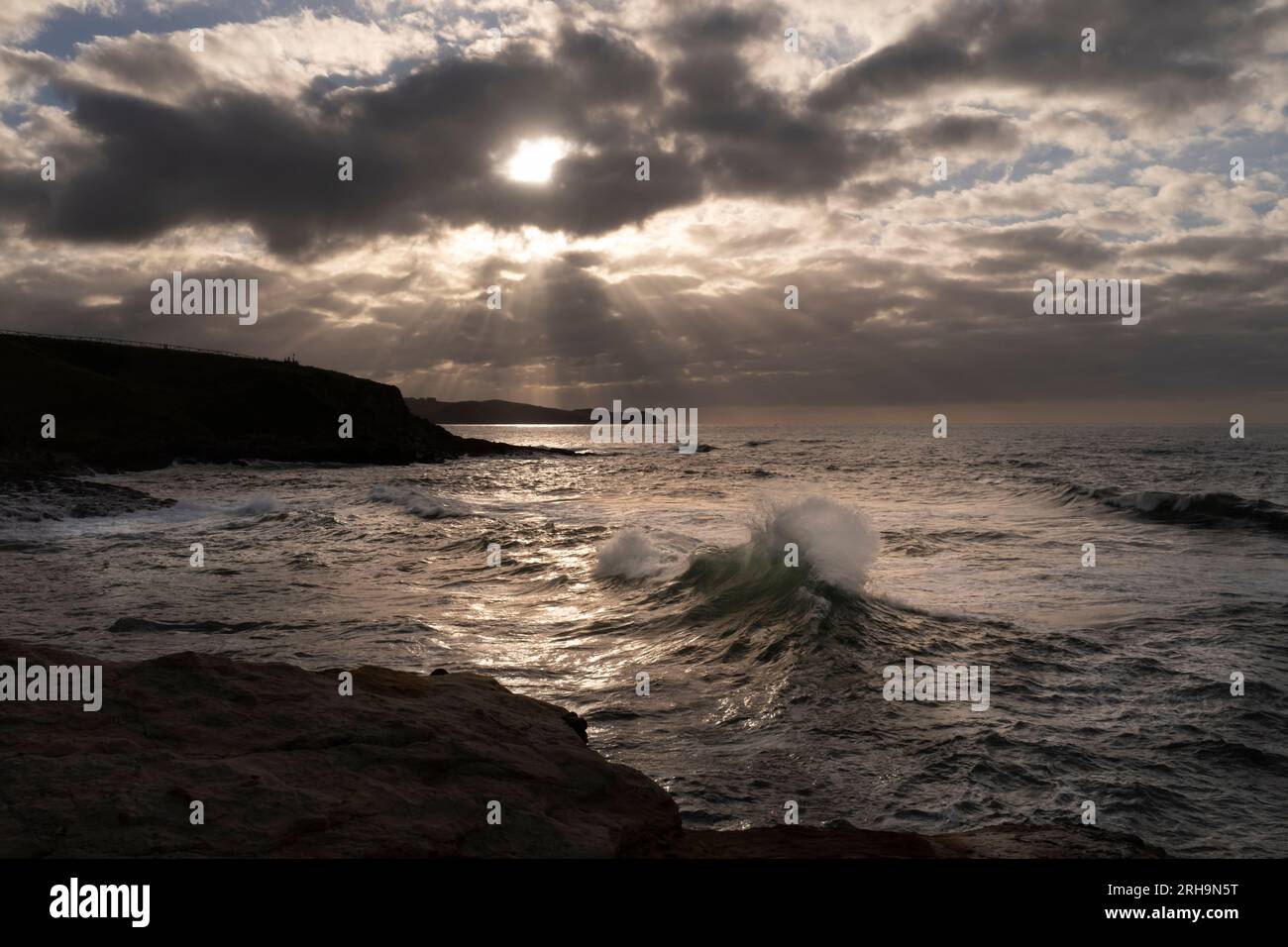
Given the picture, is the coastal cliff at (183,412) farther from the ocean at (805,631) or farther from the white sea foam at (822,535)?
the white sea foam at (822,535)

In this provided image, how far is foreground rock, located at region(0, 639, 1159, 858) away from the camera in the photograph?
12.8 ft

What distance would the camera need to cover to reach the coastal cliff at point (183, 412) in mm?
52875

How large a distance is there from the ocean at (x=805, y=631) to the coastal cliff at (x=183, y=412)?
83.8 feet

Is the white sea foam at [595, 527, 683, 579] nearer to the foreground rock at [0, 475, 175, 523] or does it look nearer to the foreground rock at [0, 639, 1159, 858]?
the foreground rock at [0, 639, 1159, 858]

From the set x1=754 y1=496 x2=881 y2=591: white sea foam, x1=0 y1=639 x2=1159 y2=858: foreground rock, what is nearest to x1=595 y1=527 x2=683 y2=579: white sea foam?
x1=754 y1=496 x2=881 y2=591: white sea foam

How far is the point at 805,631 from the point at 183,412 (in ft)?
242

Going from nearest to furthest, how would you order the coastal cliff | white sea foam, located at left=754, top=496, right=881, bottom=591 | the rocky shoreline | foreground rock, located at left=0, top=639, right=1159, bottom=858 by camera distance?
1. foreground rock, located at left=0, top=639, right=1159, bottom=858
2. white sea foam, located at left=754, top=496, right=881, bottom=591
3. the rocky shoreline
4. the coastal cliff

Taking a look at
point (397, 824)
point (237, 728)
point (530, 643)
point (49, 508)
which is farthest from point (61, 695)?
point (49, 508)

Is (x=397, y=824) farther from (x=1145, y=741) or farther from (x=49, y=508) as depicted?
(x=49, y=508)

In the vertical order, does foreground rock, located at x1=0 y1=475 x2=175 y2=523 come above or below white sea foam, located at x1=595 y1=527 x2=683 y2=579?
above

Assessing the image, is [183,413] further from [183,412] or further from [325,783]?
[325,783]

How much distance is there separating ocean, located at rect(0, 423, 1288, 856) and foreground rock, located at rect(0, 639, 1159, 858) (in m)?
1.27

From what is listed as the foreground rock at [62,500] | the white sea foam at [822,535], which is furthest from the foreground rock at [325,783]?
the foreground rock at [62,500]
